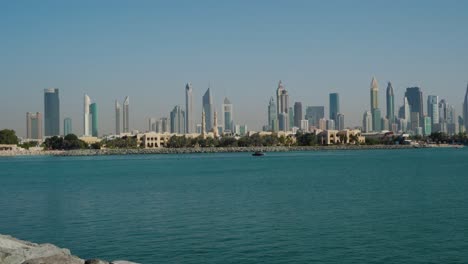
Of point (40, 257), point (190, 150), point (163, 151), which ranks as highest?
point (190, 150)

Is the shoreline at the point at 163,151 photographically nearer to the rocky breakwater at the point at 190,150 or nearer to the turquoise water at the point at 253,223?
the rocky breakwater at the point at 190,150

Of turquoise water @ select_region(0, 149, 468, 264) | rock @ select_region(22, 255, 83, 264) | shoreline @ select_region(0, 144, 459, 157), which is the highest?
shoreline @ select_region(0, 144, 459, 157)

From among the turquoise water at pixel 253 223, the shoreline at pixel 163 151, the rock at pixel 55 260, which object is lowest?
the turquoise water at pixel 253 223

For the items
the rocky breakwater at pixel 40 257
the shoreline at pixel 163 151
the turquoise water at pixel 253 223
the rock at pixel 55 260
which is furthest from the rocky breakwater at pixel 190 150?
the rock at pixel 55 260

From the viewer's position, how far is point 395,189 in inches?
1585

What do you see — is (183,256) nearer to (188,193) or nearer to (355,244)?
(355,244)

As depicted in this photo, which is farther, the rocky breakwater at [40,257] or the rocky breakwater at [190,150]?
the rocky breakwater at [190,150]

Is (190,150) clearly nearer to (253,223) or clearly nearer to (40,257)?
(253,223)

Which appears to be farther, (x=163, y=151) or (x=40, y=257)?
(x=163, y=151)

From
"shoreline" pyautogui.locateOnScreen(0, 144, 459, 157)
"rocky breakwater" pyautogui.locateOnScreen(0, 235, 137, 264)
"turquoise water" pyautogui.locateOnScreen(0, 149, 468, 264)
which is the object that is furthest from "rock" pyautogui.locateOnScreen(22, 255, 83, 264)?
"shoreline" pyautogui.locateOnScreen(0, 144, 459, 157)

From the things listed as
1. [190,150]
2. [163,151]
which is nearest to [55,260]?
[190,150]

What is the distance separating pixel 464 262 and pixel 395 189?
74.5ft

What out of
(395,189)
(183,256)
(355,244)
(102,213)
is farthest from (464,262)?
(395,189)

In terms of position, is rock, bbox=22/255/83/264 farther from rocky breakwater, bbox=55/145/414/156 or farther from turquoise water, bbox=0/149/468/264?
rocky breakwater, bbox=55/145/414/156
